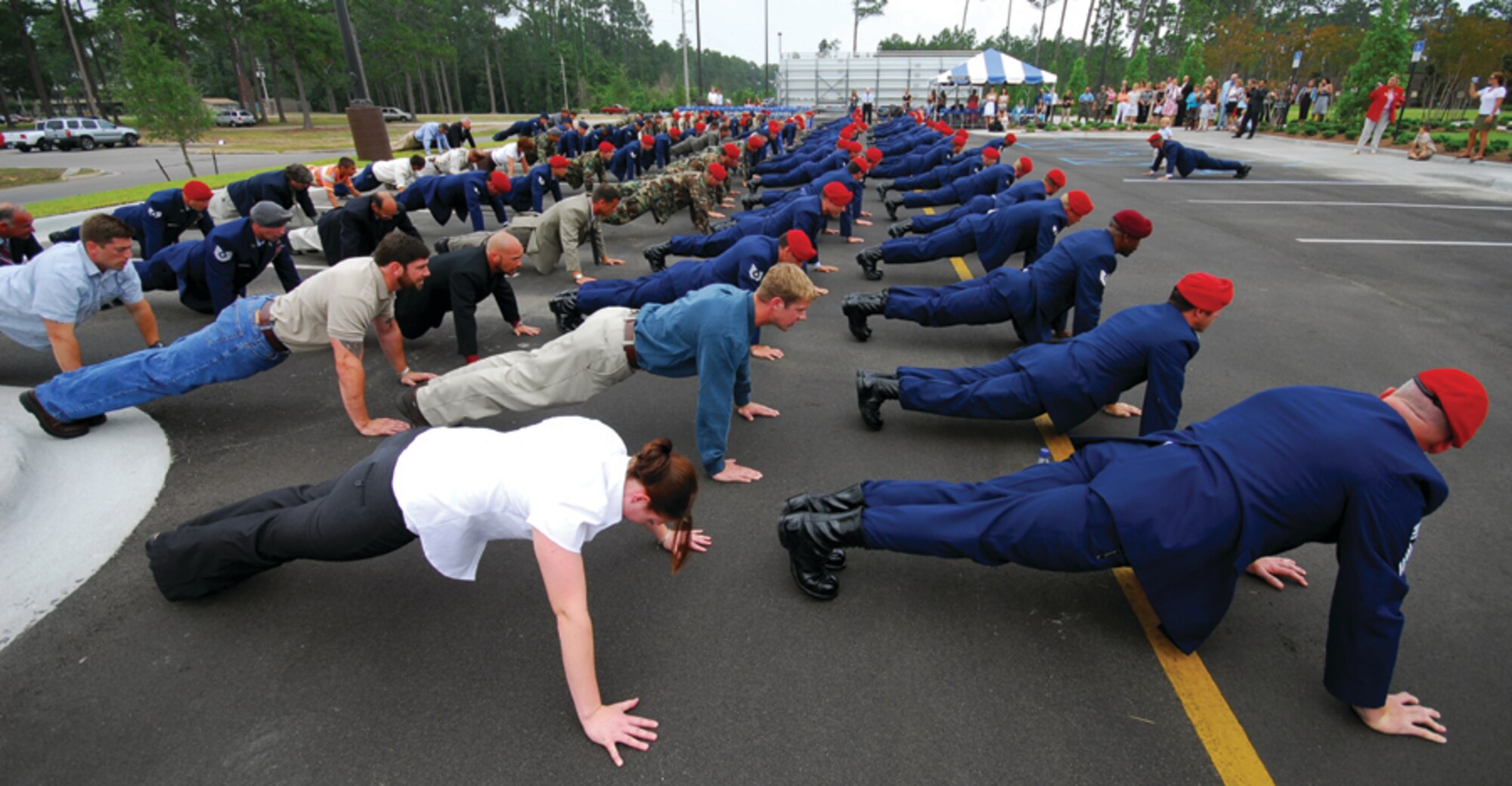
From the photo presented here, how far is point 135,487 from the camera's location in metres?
3.90

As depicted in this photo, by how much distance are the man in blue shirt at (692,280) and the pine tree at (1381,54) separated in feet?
87.9

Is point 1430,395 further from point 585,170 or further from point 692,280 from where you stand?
point 585,170

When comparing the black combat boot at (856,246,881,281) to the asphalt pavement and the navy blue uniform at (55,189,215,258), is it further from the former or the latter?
the navy blue uniform at (55,189,215,258)

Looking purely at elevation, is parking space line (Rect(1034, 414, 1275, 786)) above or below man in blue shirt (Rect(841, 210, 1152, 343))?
below

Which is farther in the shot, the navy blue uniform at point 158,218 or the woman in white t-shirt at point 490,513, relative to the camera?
the navy blue uniform at point 158,218

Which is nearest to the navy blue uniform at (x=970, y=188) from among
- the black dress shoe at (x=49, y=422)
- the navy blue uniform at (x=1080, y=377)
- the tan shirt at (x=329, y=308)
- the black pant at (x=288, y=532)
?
the navy blue uniform at (x=1080, y=377)

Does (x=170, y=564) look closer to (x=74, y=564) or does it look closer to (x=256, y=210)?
(x=74, y=564)

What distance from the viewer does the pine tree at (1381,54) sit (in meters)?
22.2

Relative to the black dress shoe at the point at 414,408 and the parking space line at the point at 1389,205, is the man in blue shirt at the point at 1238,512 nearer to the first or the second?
the black dress shoe at the point at 414,408

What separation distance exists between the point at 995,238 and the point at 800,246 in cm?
276

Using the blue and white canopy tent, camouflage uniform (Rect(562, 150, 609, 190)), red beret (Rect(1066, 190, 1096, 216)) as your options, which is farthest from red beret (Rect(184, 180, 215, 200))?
the blue and white canopy tent

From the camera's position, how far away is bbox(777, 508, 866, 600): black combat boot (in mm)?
2951

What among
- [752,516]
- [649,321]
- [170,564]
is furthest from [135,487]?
[752,516]

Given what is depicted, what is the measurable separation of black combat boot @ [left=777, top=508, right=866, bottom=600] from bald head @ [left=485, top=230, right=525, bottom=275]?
11.4 ft
